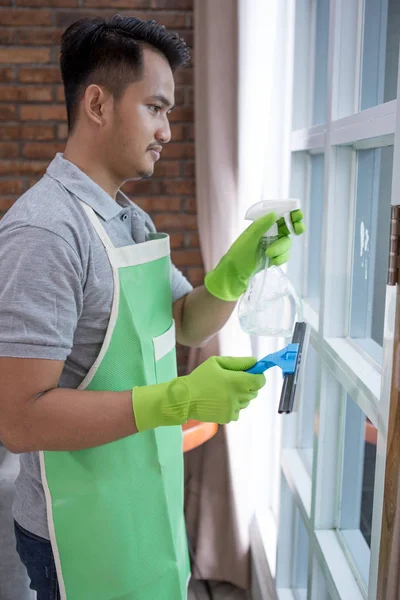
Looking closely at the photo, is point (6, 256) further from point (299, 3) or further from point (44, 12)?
point (44, 12)

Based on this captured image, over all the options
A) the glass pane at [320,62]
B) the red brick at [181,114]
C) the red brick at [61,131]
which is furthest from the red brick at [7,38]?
the glass pane at [320,62]

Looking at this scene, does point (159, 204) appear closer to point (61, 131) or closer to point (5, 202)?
point (61, 131)

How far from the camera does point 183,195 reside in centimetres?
272

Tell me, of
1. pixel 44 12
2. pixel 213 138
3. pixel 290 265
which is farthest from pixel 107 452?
pixel 44 12

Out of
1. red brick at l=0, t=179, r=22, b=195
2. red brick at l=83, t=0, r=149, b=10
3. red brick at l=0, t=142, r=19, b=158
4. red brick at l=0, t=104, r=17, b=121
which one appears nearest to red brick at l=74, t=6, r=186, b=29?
red brick at l=83, t=0, r=149, b=10

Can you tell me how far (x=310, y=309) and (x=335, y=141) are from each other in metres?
0.53

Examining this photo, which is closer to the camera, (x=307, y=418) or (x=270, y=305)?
(x=270, y=305)

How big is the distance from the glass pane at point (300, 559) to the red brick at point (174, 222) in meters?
1.30

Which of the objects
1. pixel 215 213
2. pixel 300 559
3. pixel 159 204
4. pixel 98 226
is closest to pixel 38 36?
pixel 159 204

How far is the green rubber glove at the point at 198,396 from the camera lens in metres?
1.09

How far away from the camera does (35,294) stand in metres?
1.03

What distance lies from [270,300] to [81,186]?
422 millimetres

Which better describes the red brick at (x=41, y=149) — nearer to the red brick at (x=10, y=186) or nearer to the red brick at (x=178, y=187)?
the red brick at (x=10, y=186)

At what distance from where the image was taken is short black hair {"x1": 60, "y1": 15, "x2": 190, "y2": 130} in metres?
1.23
